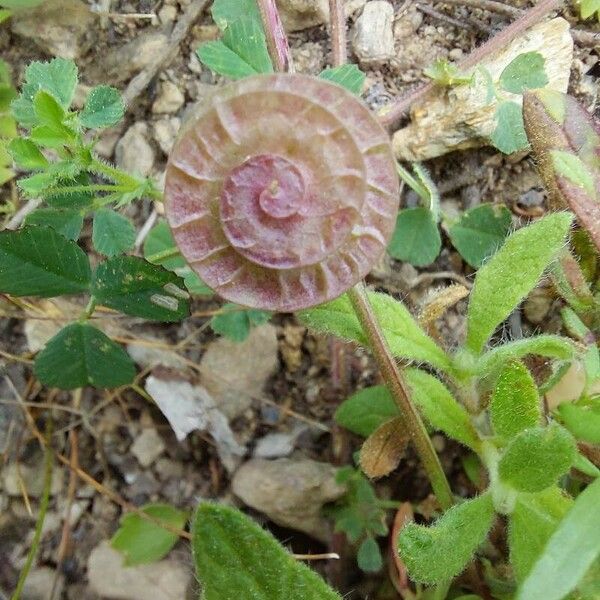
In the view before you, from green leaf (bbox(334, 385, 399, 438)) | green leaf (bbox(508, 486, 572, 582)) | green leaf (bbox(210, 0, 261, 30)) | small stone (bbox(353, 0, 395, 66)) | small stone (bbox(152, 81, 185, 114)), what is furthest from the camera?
small stone (bbox(152, 81, 185, 114))

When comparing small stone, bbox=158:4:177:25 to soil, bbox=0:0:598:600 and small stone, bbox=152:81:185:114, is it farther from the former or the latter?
small stone, bbox=152:81:185:114

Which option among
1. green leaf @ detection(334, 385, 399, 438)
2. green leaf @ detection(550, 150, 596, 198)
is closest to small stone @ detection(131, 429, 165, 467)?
green leaf @ detection(334, 385, 399, 438)

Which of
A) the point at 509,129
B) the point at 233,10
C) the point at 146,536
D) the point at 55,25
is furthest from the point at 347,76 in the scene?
the point at 146,536

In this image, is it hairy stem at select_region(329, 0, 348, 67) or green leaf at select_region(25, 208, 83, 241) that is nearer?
green leaf at select_region(25, 208, 83, 241)

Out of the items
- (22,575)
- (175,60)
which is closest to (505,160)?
(175,60)

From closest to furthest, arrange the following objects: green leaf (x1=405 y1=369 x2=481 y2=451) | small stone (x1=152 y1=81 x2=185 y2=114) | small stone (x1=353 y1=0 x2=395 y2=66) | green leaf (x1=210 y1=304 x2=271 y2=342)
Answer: green leaf (x1=405 y1=369 x2=481 y2=451), green leaf (x1=210 y1=304 x2=271 y2=342), small stone (x1=353 y1=0 x2=395 y2=66), small stone (x1=152 y1=81 x2=185 y2=114)

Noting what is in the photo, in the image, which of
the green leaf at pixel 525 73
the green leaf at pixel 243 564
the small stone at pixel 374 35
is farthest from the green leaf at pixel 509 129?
the green leaf at pixel 243 564

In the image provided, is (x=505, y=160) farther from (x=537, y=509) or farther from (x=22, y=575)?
(x=22, y=575)

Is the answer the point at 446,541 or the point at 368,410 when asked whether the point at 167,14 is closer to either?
the point at 368,410
